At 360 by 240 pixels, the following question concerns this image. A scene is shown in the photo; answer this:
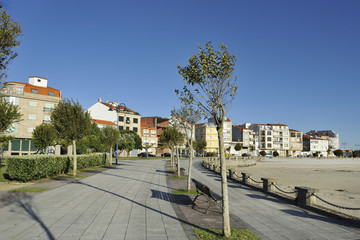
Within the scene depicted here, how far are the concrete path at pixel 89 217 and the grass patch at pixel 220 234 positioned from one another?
0.43 meters

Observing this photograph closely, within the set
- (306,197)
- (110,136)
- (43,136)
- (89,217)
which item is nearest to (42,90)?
(43,136)

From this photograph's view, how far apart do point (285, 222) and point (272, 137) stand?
394ft

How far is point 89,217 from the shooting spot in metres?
7.84

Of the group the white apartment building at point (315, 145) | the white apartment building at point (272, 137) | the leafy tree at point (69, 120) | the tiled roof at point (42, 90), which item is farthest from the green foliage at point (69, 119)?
the white apartment building at point (315, 145)

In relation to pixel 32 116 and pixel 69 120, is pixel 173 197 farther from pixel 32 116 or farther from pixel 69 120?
pixel 32 116

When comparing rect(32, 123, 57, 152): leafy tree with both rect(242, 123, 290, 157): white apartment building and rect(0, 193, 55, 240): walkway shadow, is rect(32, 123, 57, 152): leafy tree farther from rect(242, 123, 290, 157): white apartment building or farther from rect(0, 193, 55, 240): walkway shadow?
rect(242, 123, 290, 157): white apartment building

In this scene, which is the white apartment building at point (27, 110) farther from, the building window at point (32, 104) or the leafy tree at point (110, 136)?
the leafy tree at point (110, 136)

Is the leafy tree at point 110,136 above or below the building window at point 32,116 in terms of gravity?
below

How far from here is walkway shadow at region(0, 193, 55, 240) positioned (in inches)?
265

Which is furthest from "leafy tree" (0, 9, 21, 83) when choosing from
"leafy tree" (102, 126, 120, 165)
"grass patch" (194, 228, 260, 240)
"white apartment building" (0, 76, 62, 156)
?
"white apartment building" (0, 76, 62, 156)

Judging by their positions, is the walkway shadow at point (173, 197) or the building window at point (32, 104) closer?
the walkway shadow at point (173, 197)

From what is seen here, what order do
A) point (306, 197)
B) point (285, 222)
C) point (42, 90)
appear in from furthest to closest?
point (42, 90) → point (306, 197) → point (285, 222)

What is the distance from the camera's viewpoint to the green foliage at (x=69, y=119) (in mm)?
18812

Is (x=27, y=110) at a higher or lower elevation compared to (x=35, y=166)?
higher
